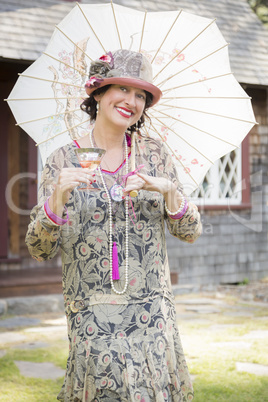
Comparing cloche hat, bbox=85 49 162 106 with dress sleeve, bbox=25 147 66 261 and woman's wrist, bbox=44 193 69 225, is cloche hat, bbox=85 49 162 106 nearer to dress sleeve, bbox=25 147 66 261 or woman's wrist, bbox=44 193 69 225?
dress sleeve, bbox=25 147 66 261

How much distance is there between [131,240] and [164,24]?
4.08 ft

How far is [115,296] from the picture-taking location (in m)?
2.21

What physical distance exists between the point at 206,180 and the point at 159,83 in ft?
21.7

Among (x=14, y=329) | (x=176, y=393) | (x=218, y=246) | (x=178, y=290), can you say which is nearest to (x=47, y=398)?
(x=176, y=393)

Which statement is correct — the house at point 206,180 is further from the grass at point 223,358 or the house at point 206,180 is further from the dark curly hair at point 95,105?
the dark curly hair at point 95,105

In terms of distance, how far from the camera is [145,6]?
29.8 feet

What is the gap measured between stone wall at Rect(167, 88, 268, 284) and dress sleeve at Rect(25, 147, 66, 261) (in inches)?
262

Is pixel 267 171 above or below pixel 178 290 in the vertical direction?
above

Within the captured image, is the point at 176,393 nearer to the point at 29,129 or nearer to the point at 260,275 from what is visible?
the point at 29,129

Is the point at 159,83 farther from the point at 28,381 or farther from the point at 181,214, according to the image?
the point at 28,381

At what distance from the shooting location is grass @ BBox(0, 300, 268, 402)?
4.04 m

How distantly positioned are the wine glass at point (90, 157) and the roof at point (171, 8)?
17.0 feet

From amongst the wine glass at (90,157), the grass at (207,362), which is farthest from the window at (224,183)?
the wine glass at (90,157)

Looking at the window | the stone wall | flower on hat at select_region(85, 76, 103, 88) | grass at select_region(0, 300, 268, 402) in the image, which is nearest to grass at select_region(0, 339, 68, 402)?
grass at select_region(0, 300, 268, 402)
